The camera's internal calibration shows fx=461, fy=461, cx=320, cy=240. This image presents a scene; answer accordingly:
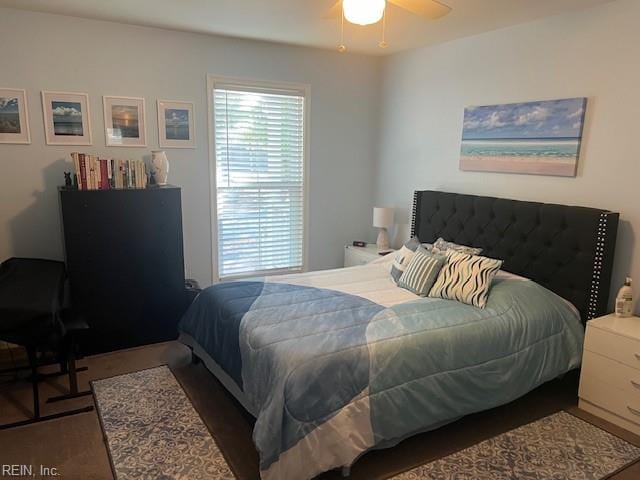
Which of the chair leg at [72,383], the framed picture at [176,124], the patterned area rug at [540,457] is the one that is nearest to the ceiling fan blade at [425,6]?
the framed picture at [176,124]

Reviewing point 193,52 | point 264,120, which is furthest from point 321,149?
point 193,52

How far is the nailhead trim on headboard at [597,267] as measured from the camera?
9.30ft

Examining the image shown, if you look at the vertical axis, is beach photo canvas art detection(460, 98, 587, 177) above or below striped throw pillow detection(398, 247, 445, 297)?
above

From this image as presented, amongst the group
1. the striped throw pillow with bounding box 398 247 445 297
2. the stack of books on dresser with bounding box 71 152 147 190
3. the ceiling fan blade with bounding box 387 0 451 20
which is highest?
the ceiling fan blade with bounding box 387 0 451 20

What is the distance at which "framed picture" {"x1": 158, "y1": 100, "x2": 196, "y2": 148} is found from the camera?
12.7ft

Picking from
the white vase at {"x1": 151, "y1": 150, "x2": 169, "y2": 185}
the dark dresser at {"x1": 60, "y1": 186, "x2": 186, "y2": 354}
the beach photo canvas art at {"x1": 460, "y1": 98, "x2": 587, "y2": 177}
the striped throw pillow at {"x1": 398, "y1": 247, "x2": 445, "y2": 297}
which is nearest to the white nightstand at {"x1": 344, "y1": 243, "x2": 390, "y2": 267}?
the striped throw pillow at {"x1": 398, "y1": 247, "x2": 445, "y2": 297}

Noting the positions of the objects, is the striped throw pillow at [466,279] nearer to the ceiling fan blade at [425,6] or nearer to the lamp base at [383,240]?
the lamp base at [383,240]

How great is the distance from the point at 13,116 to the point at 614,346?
4256mm

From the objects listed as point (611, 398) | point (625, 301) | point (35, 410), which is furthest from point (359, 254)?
point (35, 410)

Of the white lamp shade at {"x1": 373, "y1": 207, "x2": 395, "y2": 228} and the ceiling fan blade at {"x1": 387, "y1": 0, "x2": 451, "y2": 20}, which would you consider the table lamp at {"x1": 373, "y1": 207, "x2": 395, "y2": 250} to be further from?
the ceiling fan blade at {"x1": 387, "y1": 0, "x2": 451, "y2": 20}

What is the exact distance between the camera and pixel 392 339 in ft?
7.89

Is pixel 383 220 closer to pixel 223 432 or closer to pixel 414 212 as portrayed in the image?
pixel 414 212

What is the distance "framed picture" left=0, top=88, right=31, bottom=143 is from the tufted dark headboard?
3274 mm

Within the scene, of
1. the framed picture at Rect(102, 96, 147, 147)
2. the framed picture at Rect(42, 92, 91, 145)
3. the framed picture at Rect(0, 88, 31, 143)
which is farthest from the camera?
the framed picture at Rect(102, 96, 147, 147)
